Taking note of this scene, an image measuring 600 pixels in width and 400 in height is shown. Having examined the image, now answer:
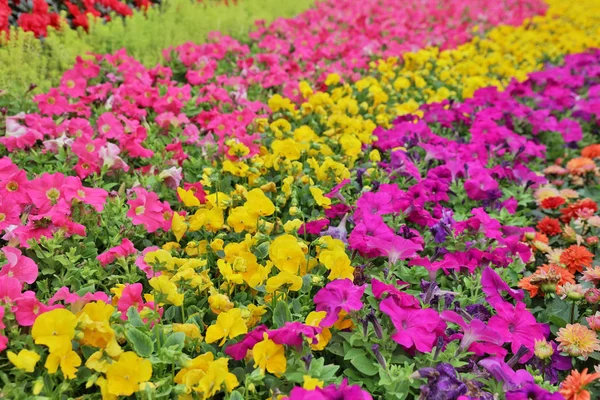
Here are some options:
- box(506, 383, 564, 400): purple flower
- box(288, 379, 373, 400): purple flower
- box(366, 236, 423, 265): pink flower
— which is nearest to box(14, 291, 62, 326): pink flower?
box(288, 379, 373, 400): purple flower

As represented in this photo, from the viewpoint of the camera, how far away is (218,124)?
3.20 metres

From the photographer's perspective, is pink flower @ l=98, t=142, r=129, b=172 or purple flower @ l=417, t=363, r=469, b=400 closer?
purple flower @ l=417, t=363, r=469, b=400

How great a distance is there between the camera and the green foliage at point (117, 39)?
3.38 metres

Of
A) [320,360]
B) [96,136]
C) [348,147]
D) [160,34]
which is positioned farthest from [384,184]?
[160,34]

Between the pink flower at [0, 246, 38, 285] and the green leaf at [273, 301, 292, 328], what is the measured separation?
79 cm

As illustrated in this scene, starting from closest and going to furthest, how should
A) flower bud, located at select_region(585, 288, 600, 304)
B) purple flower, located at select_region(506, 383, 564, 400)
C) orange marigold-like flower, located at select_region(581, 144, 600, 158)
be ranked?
purple flower, located at select_region(506, 383, 564, 400)
flower bud, located at select_region(585, 288, 600, 304)
orange marigold-like flower, located at select_region(581, 144, 600, 158)

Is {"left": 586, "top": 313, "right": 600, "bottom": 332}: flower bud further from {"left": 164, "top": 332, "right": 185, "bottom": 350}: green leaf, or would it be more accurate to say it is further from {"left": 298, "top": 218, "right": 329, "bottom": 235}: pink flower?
{"left": 164, "top": 332, "right": 185, "bottom": 350}: green leaf

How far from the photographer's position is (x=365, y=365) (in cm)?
172

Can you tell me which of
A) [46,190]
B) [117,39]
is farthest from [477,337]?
[117,39]

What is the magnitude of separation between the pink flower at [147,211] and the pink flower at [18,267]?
0.45 meters

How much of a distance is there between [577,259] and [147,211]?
5.73 ft

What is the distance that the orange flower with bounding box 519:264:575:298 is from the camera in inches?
82.0

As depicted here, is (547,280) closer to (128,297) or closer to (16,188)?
(128,297)

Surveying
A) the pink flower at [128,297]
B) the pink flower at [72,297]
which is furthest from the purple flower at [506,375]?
the pink flower at [72,297]
